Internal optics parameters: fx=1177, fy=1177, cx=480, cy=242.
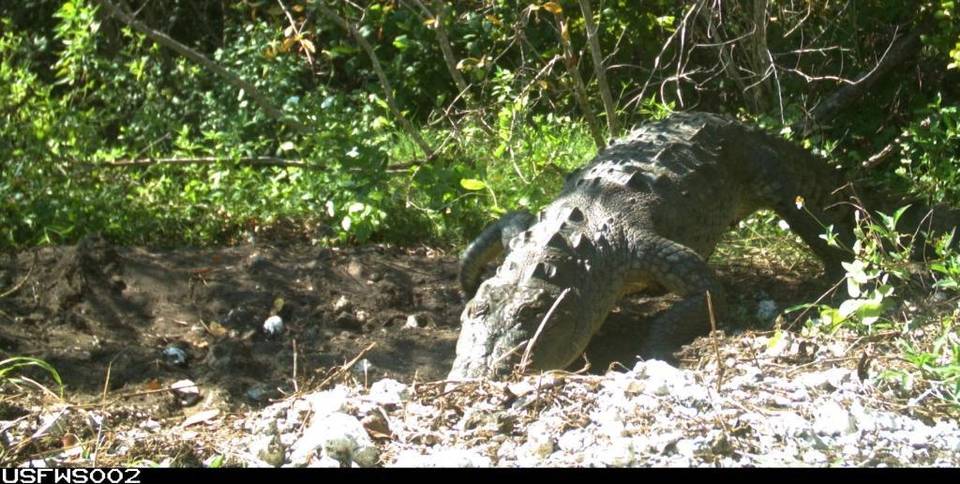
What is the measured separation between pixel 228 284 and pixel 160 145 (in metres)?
3.21

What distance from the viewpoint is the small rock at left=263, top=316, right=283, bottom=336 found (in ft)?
19.2

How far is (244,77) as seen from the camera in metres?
8.44

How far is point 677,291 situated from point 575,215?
0.63 meters

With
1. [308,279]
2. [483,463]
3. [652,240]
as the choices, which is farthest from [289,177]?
[483,463]

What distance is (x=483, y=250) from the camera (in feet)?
20.9

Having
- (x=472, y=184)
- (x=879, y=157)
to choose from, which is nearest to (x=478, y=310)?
(x=472, y=184)

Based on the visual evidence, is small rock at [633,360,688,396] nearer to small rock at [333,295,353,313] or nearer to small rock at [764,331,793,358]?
small rock at [764,331,793,358]

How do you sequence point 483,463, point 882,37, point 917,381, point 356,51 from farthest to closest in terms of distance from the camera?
point 356,51
point 882,37
point 917,381
point 483,463

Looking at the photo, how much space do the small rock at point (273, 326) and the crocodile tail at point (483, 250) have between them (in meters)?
1.03

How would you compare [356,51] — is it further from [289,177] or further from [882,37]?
[882,37]

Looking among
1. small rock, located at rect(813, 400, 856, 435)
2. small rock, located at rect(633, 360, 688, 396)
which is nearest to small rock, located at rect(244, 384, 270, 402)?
small rock, located at rect(633, 360, 688, 396)

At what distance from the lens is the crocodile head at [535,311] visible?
498 centimetres

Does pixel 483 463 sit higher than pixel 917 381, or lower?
lower

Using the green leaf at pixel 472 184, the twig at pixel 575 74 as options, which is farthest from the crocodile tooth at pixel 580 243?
the twig at pixel 575 74
